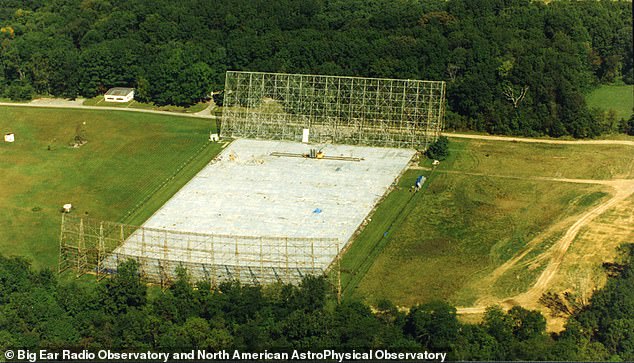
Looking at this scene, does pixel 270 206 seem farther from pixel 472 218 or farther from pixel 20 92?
pixel 20 92

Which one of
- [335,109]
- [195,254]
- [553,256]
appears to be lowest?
[195,254]

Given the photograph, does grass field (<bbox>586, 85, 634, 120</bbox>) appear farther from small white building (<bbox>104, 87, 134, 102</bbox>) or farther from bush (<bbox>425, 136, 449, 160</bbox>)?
small white building (<bbox>104, 87, 134, 102</bbox>)

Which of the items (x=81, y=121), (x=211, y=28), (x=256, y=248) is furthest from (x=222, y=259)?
(x=211, y=28)

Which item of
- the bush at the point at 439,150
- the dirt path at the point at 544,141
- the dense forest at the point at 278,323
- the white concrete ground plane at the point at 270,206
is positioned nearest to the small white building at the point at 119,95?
the white concrete ground plane at the point at 270,206

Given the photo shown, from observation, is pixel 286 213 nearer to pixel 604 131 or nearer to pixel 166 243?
pixel 166 243

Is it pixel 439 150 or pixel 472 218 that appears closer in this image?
pixel 472 218

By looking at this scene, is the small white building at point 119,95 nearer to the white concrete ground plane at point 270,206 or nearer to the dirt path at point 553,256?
the white concrete ground plane at point 270,206

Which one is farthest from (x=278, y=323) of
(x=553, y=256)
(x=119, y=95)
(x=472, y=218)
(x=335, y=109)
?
(x=119, y=95)
